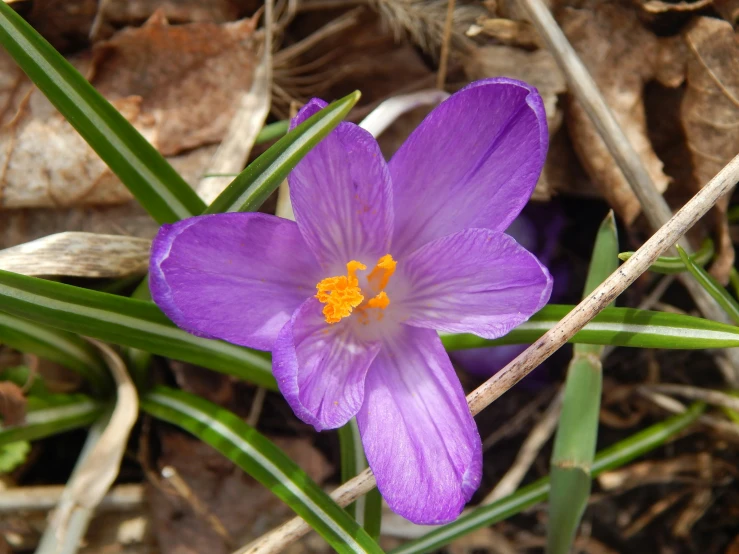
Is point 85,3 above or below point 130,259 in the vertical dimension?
above

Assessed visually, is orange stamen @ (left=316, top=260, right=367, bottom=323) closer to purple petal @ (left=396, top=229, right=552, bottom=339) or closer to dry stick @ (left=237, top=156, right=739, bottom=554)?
purple petal @ (left=396, top=229, right=552, bottom=339)

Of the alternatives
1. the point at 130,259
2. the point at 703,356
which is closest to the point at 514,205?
the point at 130,259

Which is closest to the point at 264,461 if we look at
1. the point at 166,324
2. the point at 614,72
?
the point at 166,324

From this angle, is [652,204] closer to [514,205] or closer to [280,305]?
[514,205]

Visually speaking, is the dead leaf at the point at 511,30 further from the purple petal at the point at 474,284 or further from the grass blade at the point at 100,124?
the grass blade at the point at 100,124

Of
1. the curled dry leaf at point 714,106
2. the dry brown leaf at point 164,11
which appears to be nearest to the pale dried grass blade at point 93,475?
the dry brown leaf at point 164,11

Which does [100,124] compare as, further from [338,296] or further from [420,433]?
[420,433]
